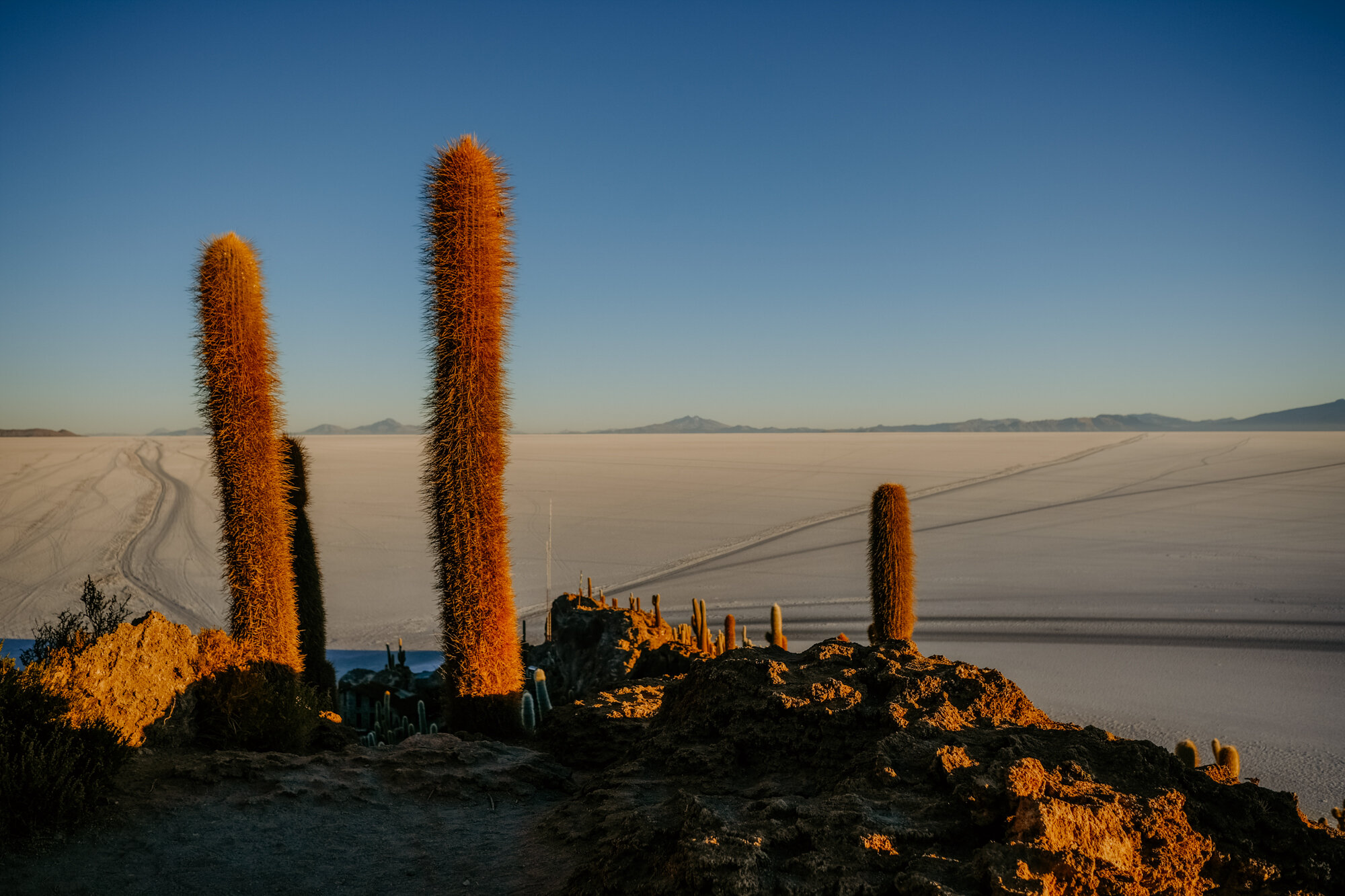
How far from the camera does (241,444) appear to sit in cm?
710

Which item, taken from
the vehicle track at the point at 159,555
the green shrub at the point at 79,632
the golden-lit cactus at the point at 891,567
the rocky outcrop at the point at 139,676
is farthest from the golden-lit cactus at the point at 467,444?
the vehicle track at the point at 159,555

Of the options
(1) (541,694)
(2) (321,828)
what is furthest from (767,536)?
(2) (321,828)

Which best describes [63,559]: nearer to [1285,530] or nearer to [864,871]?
[864,871]

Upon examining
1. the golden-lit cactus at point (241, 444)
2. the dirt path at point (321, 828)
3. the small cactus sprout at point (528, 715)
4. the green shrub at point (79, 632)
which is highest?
the golden-lit cactus at point (241, 444)

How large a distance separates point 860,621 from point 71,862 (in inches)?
557

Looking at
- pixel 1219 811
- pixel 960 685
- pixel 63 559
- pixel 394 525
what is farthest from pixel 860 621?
pixel 63 559

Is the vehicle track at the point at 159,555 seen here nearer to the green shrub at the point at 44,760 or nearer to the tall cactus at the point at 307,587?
the tall cactus at the point at 307,587

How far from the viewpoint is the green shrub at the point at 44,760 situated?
159 inches

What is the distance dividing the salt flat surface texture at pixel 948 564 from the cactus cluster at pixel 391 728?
675cm

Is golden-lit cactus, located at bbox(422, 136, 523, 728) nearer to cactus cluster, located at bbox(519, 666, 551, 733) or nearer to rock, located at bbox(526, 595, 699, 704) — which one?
cactus cluster, located at bbox(519, 666, 551, 733)

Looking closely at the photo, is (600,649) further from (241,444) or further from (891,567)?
(241,444)

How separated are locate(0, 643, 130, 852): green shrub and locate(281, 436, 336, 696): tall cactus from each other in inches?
182

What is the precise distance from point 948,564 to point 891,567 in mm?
14188

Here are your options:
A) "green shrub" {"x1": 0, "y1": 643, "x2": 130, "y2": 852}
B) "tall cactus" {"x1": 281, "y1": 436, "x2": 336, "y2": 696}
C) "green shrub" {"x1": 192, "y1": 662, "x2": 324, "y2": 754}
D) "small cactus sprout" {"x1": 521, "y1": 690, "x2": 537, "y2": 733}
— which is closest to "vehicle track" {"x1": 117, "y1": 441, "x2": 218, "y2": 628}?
"tall cactus" {"x1": 281, "y1": 436, "x2": 336, "y2": 696}
